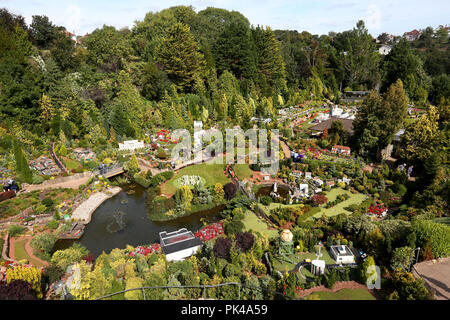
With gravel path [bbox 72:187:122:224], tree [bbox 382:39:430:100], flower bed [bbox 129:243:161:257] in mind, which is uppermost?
tree [bbox 382:39:430:100]

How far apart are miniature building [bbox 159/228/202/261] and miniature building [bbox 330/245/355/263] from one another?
8.34m

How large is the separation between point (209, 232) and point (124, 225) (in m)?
7.43

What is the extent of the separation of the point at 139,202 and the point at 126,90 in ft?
73.3

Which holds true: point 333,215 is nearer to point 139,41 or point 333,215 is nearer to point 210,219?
point 210,219

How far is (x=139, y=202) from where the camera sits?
95.1 ft

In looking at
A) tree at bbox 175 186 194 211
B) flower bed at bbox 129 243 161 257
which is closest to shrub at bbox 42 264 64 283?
flower bed at bbox 129 243 161 257

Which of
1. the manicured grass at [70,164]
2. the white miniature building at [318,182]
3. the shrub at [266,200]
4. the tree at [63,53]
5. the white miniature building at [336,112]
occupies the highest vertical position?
the tree at [63,53]

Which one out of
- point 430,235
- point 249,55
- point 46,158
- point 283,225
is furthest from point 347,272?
point 249,55

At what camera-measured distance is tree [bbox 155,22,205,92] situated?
1901 inches

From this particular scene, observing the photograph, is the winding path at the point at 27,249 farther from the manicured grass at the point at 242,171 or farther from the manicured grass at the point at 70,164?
the manicured grass at the point at 242,171

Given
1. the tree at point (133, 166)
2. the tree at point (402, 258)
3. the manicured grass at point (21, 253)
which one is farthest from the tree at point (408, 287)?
the tree at point (133, 166)

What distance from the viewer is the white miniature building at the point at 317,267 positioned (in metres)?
16.7

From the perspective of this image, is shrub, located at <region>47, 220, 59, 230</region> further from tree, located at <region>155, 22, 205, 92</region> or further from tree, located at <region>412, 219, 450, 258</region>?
tree, located at <region>155, 22, 205, 92</region>

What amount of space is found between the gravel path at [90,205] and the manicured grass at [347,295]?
765 inches
